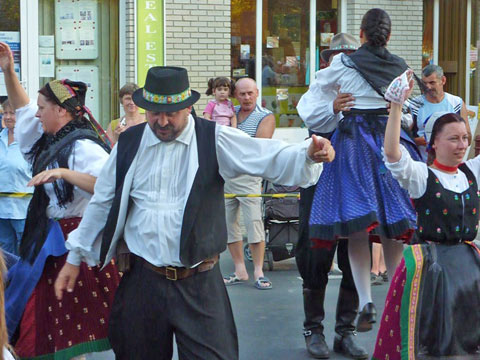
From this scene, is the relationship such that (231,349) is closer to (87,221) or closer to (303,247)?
(87,221)

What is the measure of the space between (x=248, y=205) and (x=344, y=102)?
3.46m

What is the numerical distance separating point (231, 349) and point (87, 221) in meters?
0.96

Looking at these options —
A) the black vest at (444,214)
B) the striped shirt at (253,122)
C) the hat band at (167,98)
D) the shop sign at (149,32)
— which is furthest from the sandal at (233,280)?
the hat band at (167,98)

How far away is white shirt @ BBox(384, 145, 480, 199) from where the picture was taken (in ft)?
17.4

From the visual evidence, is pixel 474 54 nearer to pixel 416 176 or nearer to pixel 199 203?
pixel 416 176

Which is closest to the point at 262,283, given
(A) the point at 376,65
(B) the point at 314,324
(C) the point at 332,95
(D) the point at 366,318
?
(B) the point at 314,324

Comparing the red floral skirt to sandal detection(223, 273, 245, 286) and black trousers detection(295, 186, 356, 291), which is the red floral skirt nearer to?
black trousers detection(295, 186, 356, 291)

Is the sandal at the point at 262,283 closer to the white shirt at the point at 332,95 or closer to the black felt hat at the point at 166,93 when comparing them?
the white shirt at the point at 332,95

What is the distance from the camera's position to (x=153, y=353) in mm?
4930

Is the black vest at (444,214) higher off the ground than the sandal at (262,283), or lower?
higher

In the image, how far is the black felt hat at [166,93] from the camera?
4895 mm

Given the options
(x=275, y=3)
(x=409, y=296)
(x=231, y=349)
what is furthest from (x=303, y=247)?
(x=275, y=3)

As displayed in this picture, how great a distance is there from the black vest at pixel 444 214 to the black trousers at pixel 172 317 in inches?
47.4

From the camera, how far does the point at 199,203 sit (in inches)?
189
